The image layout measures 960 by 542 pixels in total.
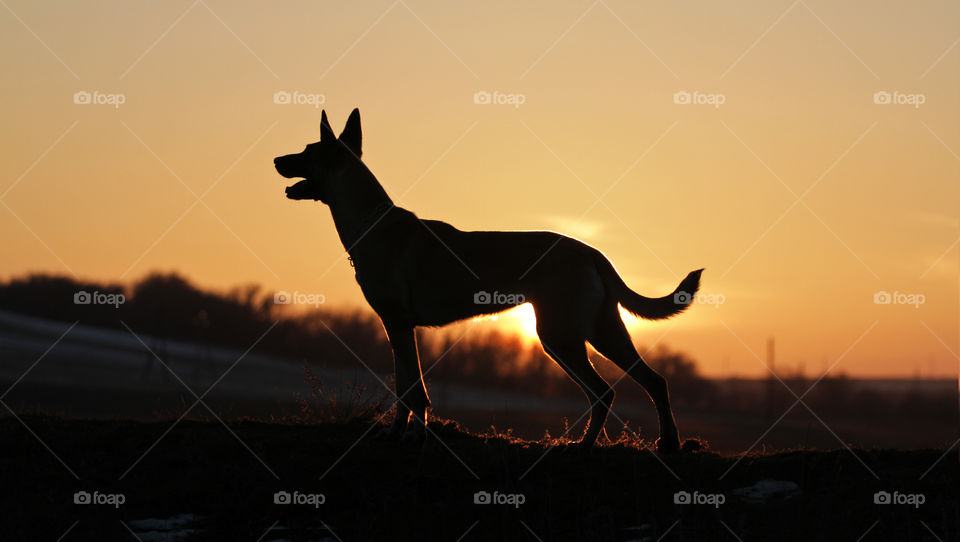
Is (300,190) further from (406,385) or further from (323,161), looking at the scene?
(406,385)

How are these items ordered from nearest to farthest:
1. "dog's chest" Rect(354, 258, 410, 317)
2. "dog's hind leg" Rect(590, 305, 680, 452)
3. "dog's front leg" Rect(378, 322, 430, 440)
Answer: "dog's hind leg" Rect(590, 305, 680, 452), "dog's front leg" Rect(378, 322, 430, 440), "dog's chest" Rect(354, 258, 410, 317)

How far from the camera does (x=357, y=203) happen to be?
34.0 feet

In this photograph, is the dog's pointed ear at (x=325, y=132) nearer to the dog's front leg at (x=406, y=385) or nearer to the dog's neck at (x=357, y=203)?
the dog's neck at (x=357, y=203)

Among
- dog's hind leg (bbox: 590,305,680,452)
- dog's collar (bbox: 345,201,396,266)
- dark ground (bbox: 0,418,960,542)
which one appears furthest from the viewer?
dog's collar (bbox: 345,201,396,266)

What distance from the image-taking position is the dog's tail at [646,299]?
31.8 feet

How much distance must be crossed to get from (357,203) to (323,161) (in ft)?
1.96

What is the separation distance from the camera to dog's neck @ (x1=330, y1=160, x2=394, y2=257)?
33.9 feet

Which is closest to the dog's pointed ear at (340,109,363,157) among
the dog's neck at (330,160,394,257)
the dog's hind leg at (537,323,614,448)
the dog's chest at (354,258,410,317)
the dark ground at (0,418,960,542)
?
the dog's neck at (330,160,394,257)

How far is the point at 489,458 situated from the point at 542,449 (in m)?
1.04

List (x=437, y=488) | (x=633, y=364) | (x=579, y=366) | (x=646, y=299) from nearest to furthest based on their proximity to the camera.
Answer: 1. (x=437, y=488)
2. (x=579, y=366)
3. (x=633, y=364)
4. (x=646, y=299)

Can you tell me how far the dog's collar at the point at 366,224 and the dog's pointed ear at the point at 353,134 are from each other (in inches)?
25.7

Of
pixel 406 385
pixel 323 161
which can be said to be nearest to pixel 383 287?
pixel 406 385

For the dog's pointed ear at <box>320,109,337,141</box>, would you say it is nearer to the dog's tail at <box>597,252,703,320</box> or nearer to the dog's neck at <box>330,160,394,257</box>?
the dog's neck at <box>330,160,394,257</box>

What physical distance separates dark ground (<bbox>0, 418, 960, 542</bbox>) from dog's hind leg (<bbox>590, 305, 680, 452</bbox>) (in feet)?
1.33
